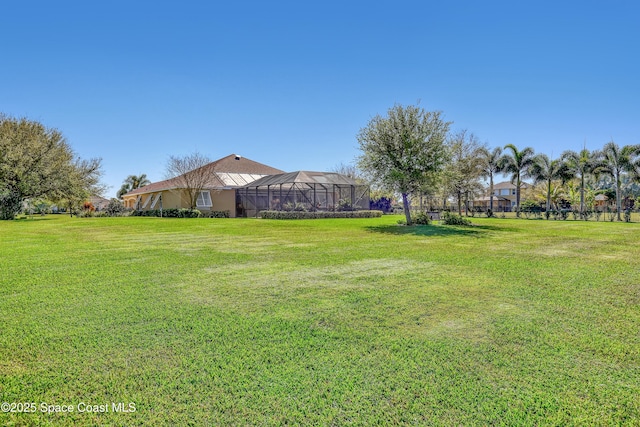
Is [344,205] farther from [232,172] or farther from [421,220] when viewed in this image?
[232,172]

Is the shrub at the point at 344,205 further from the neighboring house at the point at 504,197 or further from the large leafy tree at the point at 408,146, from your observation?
the neighboring house at the point at 504,197

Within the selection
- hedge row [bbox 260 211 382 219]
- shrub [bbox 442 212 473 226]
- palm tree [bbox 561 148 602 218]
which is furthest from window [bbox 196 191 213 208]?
palm tree [bbox 561 148 602 218]

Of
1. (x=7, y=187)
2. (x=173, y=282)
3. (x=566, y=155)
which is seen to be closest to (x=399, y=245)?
(x=173, y=282)

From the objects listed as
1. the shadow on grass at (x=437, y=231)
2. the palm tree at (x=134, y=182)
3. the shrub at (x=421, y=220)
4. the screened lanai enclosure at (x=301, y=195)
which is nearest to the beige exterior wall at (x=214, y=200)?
the screened lanai enclosure at (x=301, y=195)

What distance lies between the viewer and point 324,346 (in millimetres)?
3064

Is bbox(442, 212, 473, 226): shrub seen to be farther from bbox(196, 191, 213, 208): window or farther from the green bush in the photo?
bbox(196, 191, 213, 208): window

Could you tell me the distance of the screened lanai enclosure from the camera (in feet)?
105

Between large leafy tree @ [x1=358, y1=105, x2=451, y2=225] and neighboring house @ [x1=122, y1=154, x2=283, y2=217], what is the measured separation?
62.8ft

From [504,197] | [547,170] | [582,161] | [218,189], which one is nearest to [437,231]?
[218,189]

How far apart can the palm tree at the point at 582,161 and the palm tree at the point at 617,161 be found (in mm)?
686

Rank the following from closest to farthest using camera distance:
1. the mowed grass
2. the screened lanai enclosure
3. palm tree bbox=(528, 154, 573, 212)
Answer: the mowed grass → the screened lanai enclosure → palm tree bbox=(528, 154, 573, 212)

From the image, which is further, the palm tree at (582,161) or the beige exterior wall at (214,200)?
the beige exterior wall at (214,200)

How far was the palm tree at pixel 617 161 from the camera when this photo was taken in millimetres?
26875

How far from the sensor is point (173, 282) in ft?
18.1
